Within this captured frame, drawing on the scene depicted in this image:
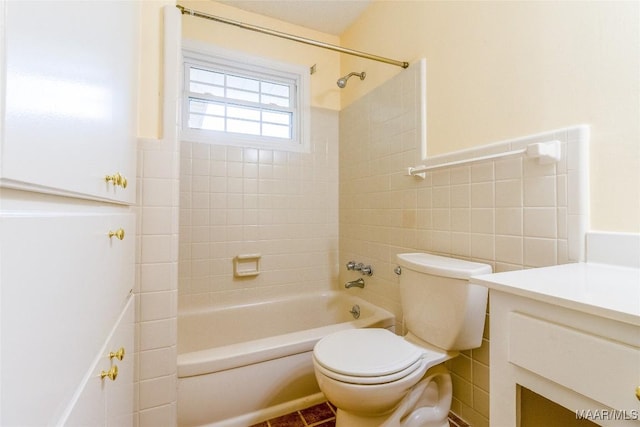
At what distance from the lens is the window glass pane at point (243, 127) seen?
2064 millimetres

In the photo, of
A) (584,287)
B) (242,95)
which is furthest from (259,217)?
(584,287)

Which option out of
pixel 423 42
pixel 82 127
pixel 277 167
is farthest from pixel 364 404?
pixel 423 42

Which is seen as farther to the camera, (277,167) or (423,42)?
(277,167)

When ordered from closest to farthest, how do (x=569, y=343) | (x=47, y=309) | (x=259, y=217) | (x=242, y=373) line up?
(x=47, y=309) → (x=569, y=343) → (x=242, y=373) → (x=259, y=217)

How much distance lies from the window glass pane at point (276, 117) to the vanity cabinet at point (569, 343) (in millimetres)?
1880

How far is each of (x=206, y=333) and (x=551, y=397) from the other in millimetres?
1794

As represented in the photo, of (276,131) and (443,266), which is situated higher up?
(276,131)

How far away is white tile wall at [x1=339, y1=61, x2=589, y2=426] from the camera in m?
0.98

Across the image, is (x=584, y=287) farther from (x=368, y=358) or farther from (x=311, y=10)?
(x=311, y=10)

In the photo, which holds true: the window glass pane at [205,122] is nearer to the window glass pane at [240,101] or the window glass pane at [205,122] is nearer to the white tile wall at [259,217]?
the window glass pane at [240,101]

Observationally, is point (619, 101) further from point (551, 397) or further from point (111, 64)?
point (111, 64)

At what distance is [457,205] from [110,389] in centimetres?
141

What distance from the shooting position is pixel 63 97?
0.42 m

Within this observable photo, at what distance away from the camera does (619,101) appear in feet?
2.80
